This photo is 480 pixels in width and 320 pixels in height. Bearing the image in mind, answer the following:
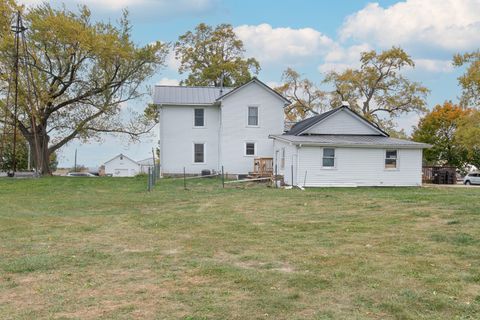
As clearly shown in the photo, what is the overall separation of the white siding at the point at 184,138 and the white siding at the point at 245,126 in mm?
1324

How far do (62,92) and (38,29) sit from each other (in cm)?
440

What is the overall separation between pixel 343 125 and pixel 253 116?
644 cm

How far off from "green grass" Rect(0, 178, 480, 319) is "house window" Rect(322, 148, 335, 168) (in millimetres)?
9781

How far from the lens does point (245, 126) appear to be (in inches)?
1158

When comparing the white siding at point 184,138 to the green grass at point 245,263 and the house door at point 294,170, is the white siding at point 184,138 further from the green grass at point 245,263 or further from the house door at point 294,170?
the green grass at point 245,263

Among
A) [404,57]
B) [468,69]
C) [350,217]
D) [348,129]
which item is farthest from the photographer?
[404,57]

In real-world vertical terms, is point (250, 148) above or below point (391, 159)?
above

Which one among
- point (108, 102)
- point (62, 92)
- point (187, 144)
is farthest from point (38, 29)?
point (187, 144)

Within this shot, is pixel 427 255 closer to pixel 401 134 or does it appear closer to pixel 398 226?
pixel 398 226

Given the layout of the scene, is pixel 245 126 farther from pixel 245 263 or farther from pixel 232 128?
pixel 245 263

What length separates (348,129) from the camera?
1009 inches

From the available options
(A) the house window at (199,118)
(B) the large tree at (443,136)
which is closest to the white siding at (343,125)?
(A) the house window at (199,118)

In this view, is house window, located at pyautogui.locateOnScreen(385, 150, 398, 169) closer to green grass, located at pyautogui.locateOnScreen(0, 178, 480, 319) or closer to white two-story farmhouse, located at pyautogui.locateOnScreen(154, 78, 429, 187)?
white two-story farmhouse, located at pyautogui.locateOnScreen(154, 78, 429, 187)

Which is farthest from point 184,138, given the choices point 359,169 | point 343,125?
point 359,169
